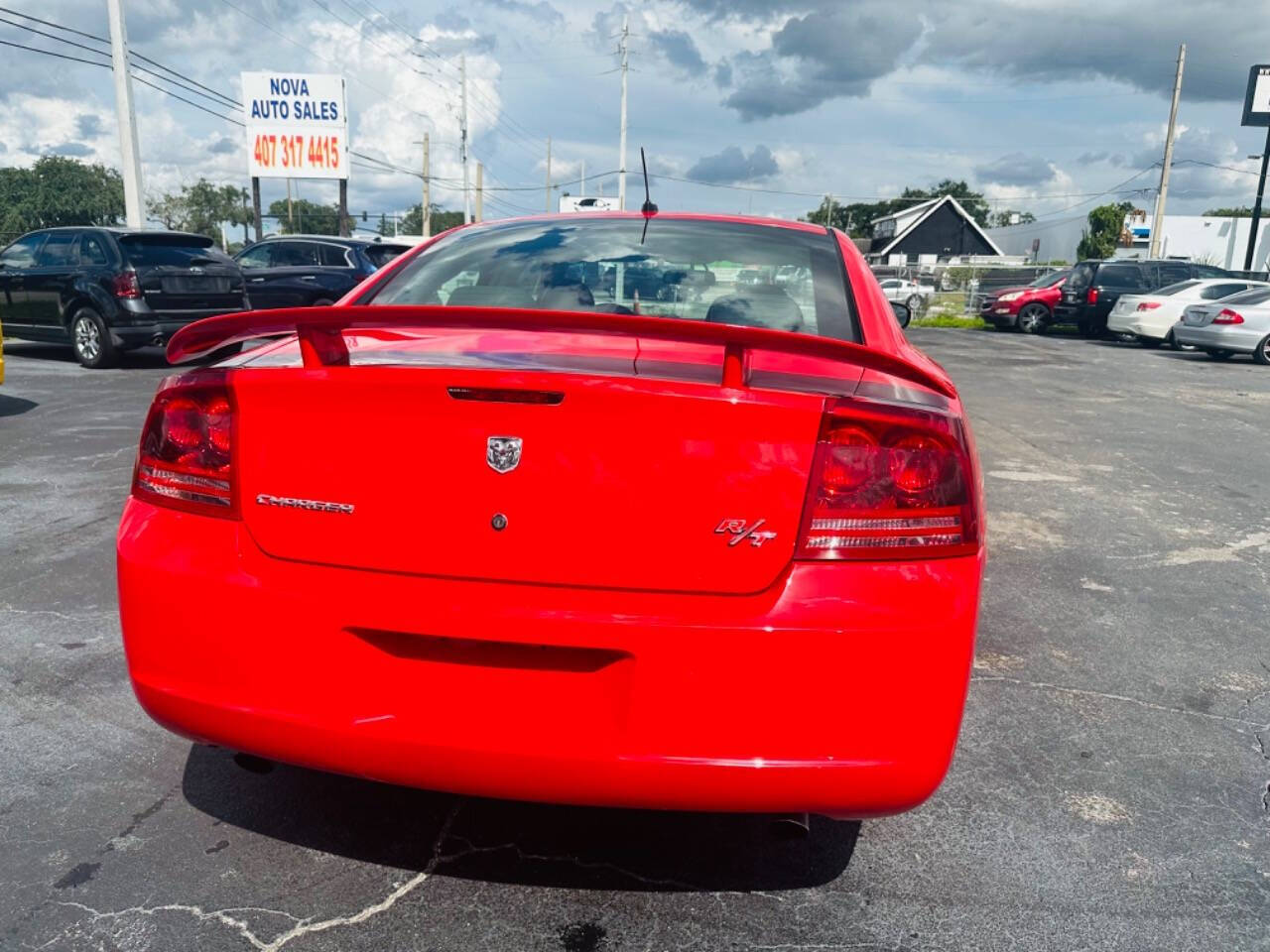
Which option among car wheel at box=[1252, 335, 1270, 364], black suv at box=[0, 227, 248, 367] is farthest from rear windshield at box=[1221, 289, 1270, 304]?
black suv at box=[0, 227, 248, 367]

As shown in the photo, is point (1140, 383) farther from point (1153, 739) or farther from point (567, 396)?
point (567, 396)

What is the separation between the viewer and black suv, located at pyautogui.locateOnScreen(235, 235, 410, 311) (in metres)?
14.8

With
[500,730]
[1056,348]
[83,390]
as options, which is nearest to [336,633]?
[500,730]

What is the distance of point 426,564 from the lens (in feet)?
6.39

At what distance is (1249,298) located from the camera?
17812mm

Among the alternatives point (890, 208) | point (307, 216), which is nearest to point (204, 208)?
point (307, 216)

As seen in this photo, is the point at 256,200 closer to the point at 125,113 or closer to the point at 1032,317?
the point at 125,113

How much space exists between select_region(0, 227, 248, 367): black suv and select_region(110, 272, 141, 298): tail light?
0.01m

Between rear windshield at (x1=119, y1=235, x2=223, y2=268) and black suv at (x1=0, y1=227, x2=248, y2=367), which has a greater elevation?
rear windshield at (x1=119, y1=235, x2=223, y2=268)

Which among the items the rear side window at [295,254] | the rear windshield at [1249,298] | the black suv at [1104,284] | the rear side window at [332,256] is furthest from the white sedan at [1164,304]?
the rear side window at [295,254]

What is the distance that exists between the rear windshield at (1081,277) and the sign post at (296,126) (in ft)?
77.9

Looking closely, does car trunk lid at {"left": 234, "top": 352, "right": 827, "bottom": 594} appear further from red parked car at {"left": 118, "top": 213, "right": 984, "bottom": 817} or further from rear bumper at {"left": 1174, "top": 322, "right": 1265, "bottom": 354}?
rear bumper at {"left": 1174, "top": 322, "right": 1265, "bottom": 354}

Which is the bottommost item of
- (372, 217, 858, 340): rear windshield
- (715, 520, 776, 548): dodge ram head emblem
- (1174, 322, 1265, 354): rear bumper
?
(1174, 322, 1265, 354): rear bumper

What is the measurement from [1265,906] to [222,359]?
2.74m
